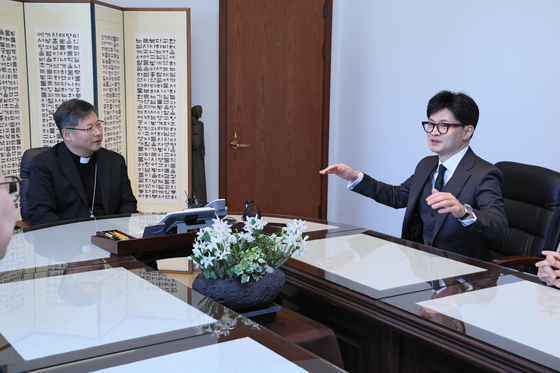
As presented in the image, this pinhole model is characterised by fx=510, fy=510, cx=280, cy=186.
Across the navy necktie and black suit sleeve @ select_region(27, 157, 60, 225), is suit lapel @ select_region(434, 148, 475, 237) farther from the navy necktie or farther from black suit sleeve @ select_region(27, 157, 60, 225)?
black suit sleeve @ select_region(27, 157, 60, 225)

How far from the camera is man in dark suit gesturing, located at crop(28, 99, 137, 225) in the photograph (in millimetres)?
2807

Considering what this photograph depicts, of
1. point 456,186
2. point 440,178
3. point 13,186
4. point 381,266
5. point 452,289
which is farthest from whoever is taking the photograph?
point 440,178

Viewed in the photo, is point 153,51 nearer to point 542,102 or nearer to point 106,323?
point 542,102

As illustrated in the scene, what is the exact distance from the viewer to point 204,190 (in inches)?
181

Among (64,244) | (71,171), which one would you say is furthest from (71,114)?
(64,244)

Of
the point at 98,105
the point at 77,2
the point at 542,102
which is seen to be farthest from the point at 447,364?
the point at 77,2

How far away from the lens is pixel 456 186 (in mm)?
2367

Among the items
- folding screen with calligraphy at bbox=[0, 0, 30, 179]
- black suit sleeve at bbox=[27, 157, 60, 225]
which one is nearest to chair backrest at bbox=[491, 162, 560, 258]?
black suit sleeve at bbox=[27, 157, 60, 225]

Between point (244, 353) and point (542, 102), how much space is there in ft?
9.60

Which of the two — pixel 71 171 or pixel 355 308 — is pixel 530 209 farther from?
pixel 71 171

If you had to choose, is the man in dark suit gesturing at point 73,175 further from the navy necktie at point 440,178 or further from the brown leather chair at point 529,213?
the brown leather chair at point 529,213

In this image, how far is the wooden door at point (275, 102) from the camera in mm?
4664

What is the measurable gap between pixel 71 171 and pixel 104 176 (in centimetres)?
20

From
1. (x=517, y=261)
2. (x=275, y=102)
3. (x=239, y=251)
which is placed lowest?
(x=517, y=261)
